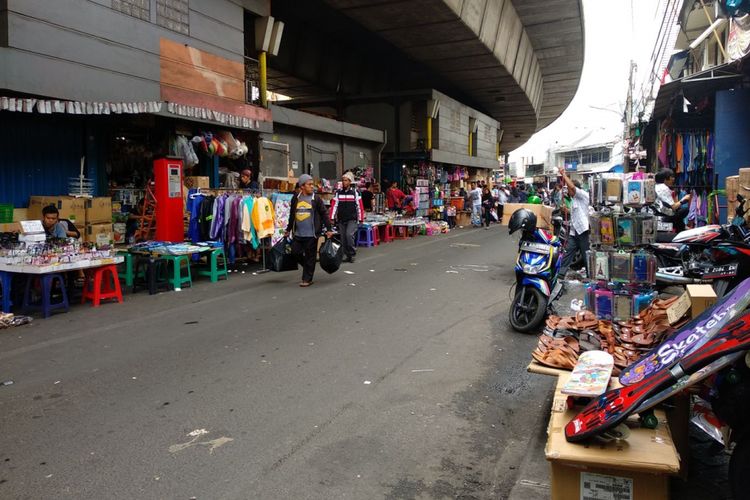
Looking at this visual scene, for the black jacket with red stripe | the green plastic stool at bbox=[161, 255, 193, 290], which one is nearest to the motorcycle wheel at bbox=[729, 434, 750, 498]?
the green plastic stool at bbox=[161, 255, 193, 290]

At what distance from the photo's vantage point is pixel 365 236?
16.8m

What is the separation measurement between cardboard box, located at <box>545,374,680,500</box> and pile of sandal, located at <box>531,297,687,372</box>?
102 cm

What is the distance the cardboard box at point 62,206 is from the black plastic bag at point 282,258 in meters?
3.65

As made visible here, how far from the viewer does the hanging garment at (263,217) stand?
1140 centimetres

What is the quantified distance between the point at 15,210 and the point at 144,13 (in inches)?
186

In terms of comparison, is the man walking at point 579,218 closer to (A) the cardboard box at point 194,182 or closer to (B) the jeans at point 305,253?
(B) the jeans at point 305,253

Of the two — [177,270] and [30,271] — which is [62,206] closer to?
[177,270]

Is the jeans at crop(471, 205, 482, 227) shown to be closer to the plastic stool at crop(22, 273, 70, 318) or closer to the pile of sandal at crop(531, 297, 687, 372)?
the plastic stool at crop(22, 273, 70, 318)

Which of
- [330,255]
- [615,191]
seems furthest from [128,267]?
[615,191]

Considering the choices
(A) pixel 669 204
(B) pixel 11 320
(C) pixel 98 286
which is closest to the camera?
(B) pixel 11 320

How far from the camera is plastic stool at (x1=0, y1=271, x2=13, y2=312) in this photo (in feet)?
24.9

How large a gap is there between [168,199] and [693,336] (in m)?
10.2

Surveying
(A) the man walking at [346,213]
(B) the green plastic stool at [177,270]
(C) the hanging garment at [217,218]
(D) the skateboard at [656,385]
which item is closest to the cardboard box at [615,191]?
(D) the skateboard at [656,385]

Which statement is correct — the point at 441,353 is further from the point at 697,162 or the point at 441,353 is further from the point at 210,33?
the point at 697,162
